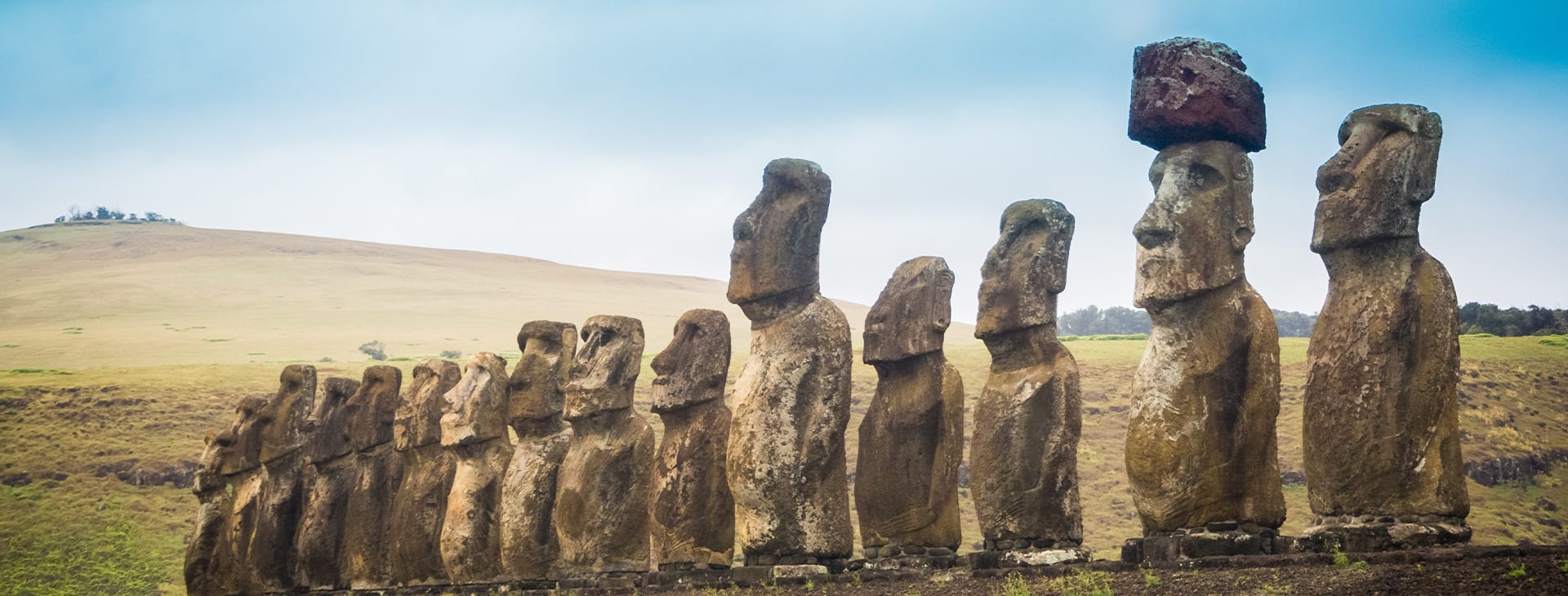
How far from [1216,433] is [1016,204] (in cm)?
357

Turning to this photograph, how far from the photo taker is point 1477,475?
78.9ft

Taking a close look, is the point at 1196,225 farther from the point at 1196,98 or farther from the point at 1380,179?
the point at 1380,179

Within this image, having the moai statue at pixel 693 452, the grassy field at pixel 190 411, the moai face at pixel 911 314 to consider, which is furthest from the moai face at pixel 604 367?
the grassy field at pixel 190 411

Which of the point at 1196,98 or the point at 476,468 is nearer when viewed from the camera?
the point at 1196,98

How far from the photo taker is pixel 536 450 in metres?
18.7

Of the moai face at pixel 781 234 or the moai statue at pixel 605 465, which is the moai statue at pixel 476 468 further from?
the moai face at pixel 781 234

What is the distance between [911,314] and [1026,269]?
52.8 inches

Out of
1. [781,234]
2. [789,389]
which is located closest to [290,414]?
[781,234]

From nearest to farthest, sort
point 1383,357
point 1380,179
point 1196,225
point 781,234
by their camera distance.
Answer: point 1383,357
point 1380,179
point 1196,225
point 781,234

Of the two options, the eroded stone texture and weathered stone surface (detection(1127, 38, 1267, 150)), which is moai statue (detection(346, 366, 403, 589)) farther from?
weathered stone surface (detection(1127, 38, 1267, 150))

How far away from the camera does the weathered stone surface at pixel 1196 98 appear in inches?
522

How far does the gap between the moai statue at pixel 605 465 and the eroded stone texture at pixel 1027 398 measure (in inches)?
190

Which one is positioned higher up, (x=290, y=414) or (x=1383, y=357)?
(x=1383, y=357)

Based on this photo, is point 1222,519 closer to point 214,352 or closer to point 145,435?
point 145,435
